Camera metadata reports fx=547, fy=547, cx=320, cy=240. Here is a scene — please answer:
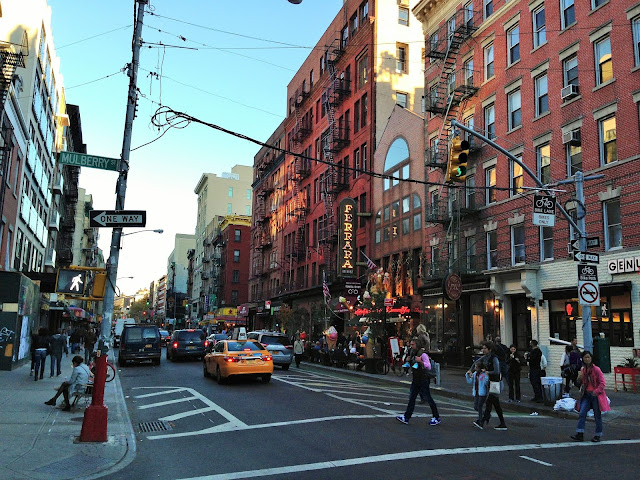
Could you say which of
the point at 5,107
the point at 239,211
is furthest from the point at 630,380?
the point at 239,211

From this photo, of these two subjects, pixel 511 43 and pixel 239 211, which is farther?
pixel 239 211

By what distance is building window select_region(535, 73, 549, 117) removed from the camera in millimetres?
24469

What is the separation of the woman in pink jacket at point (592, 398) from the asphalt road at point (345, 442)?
0.30 meters

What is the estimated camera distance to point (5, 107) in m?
24.3

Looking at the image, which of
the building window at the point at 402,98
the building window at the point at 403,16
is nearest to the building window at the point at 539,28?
the building window at the point at 402,98

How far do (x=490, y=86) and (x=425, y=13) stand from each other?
905cm

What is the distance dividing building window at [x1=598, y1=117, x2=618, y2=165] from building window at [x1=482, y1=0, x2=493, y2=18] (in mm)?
10648

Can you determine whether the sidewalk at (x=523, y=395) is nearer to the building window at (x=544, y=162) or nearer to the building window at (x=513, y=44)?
the building window at (x=544, y=162)

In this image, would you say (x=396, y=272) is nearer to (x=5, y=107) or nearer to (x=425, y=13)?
(x=425, y=13)

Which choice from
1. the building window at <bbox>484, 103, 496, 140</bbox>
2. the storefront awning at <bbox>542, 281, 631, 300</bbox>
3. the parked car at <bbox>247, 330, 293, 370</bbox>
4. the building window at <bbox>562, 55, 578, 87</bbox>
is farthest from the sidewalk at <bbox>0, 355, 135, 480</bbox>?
the building window at <bbox>484, 103, 496, 140</bbox>

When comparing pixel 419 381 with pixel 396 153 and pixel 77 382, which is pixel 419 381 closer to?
pixel 77 382

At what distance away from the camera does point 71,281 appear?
1077 cm

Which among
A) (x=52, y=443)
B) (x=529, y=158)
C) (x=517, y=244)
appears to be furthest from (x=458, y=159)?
(x=517, y=244)

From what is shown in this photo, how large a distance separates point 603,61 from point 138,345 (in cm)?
2562
